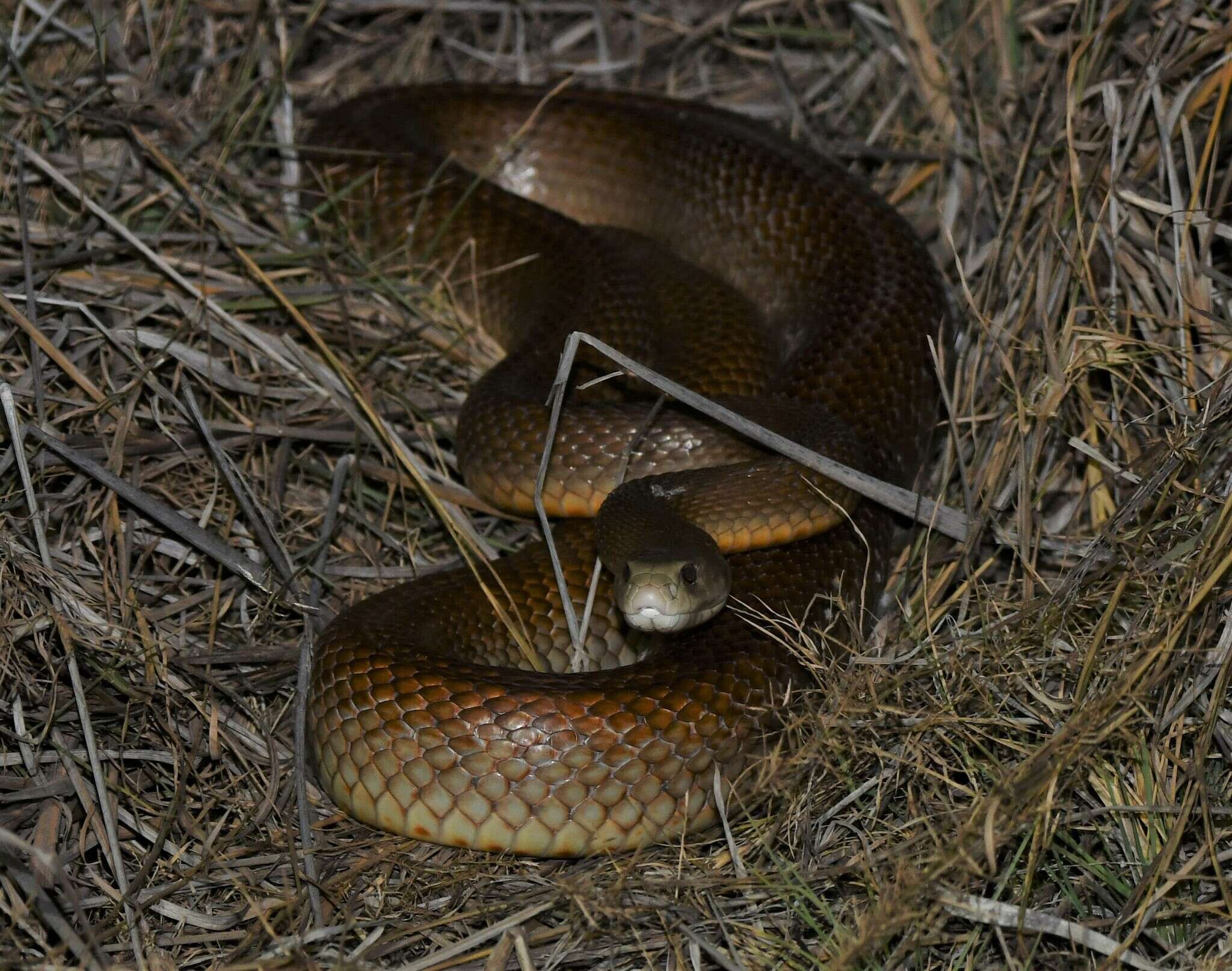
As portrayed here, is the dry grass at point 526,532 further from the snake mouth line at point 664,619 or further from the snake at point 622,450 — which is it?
the snake mouth line at point 664,619

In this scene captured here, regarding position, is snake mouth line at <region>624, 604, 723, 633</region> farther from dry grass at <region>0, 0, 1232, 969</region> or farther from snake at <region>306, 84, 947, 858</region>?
dry grass at <region>0, 0, 1232, 969</region>

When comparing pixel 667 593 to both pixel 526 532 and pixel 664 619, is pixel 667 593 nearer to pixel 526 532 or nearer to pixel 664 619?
pixel 664 619

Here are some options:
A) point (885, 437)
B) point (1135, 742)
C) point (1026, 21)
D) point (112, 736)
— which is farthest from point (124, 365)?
point (1026, 21)

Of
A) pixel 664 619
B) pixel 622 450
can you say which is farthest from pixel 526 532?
pixel 664 619

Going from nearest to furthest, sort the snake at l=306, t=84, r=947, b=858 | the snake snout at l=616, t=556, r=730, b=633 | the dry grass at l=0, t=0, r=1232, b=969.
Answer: the dry grass at l=0, t=0, r=1232, b=969 → the snake at l=306, t=84, r=947, b=858 → the snake snout at l=616, t=556, r=730, b=633

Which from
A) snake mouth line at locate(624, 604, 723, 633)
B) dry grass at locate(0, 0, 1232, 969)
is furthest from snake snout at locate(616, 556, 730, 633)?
dry grass at locate(0, 0, 1232, 969)

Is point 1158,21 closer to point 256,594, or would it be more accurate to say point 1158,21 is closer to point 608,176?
point 608,176

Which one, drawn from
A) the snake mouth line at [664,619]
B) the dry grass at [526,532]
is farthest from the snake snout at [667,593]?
the dry grass at [526,532]

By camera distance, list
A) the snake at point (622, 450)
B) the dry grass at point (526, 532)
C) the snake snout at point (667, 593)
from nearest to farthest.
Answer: the dry grass at point (526, 532)
the snake at point (622, 450)
the snake snout at point (667, 593)

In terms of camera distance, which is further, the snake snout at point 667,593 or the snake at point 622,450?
the snake snout at point 667,593
